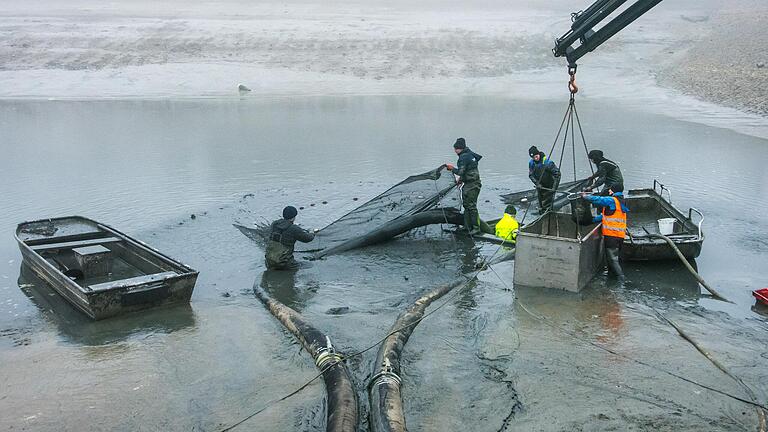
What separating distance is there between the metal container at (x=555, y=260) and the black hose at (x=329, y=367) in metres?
3.03

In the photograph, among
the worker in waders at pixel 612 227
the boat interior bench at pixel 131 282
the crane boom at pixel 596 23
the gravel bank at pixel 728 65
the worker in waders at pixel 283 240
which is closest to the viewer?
the boat interior bench at pixel 131 282

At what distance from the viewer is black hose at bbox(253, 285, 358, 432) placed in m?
5.89

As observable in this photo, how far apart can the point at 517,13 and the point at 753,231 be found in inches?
1443

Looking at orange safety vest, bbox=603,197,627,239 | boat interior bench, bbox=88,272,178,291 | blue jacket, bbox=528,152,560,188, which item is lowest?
boat interior bench, bbox=88,272,178,291

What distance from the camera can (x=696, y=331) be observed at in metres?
7.98

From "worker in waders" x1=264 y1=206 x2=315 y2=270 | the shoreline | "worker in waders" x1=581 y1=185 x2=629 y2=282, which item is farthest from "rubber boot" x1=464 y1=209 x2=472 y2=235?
the shoreline

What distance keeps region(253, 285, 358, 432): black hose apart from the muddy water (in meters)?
0.20

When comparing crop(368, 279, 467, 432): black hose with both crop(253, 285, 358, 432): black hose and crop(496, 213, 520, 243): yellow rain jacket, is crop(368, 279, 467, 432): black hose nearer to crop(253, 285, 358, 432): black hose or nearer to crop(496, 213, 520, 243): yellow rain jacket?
crop(253, 285, 358, 432): black hose

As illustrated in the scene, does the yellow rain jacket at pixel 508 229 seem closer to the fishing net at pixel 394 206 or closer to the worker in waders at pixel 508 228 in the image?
the worker in waders at pixel 508 228

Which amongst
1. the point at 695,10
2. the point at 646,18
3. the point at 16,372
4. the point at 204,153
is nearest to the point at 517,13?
the point at 646,18

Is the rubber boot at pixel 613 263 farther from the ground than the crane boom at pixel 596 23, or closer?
closer

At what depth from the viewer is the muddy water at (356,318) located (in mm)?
6531

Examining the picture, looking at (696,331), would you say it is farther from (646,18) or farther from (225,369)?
(646,18)

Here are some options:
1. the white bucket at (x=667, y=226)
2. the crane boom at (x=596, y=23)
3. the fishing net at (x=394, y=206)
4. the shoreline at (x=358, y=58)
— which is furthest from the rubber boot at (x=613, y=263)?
the shoreline at (x=358, y=58)
